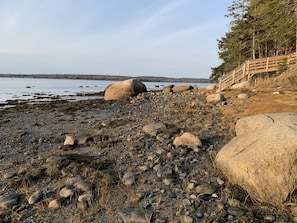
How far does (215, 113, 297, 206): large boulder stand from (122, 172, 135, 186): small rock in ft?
5.97

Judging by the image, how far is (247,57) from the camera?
30922 millimetres

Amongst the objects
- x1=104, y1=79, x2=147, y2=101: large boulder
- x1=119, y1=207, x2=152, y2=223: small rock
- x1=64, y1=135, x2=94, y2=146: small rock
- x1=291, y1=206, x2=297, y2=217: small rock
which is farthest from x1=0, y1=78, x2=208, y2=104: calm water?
x1=291, y1=206, x2=297, y2=217: small rock

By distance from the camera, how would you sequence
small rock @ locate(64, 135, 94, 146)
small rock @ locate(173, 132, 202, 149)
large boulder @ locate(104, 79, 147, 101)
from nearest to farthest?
small rock @ locate(173, 132, 202, 149)
small rock @ locate(64, 135, 94, 146)
large boulder @ locate(104, 79, 147, 101)

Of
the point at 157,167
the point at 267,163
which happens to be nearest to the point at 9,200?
the point at 157,167

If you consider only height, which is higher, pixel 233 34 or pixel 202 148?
pixel 233 34

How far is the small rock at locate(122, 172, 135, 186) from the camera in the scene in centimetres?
458

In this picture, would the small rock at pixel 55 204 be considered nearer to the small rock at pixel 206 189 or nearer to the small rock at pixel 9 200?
Result: the small rock at pixel 9 200

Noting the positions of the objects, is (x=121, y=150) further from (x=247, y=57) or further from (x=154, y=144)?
(x=247, y=57)

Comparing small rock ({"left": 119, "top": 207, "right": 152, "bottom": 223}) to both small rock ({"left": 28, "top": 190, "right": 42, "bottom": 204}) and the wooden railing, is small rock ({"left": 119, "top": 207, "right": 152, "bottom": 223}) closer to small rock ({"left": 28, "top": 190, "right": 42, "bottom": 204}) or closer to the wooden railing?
small rock ({"left": 28, "top": 190, "right": 42, "bottom": 204})

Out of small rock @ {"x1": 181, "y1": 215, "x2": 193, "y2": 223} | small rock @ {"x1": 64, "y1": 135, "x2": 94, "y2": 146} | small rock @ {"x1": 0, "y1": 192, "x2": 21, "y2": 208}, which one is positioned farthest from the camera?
small rock @ {"x1": 64, "y1": 135, "x2": 94, "y2": 146}

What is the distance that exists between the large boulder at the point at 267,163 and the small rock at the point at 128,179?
71.7 inches

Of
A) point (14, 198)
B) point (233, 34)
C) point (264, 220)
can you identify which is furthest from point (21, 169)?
point (233, 34)

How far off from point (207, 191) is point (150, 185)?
107cm

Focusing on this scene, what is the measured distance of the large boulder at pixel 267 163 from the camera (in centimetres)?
375
